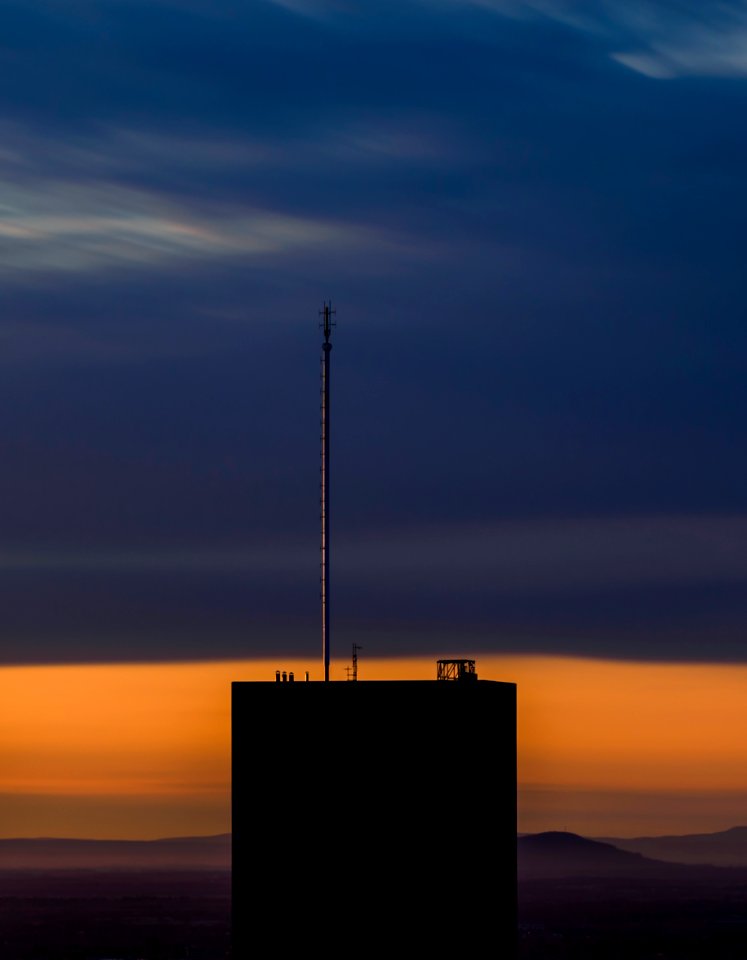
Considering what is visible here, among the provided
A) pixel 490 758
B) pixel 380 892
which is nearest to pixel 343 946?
pixel 380 892

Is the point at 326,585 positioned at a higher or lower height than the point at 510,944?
higher

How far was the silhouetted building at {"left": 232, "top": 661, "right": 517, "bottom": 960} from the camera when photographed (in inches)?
4232

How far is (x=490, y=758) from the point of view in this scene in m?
110

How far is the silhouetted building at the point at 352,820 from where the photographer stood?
10750 centimetres

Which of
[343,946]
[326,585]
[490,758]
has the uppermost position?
[326,585]

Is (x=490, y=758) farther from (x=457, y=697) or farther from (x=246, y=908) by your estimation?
(x=246, y=908)

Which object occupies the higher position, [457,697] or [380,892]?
[457,697]

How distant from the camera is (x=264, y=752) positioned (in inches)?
4242

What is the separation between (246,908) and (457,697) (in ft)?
44.0

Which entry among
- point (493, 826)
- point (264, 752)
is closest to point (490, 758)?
point (493, 826)

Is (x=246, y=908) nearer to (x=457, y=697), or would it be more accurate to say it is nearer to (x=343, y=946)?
(x=343, y=946)

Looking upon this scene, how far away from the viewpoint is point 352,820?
108m

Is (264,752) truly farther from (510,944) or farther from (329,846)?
(510,944)

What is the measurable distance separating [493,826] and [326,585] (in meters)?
13.7
